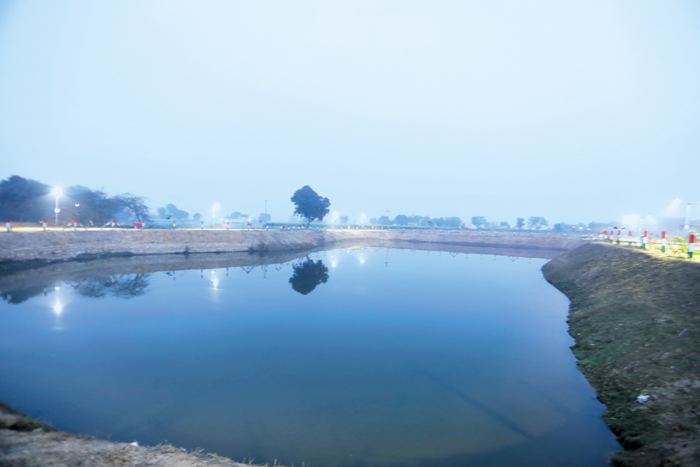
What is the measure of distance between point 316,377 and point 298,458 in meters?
3.58

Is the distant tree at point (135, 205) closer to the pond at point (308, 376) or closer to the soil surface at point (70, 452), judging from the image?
the pond at point (308, 376)

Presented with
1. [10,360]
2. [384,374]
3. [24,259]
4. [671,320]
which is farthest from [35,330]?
[671,320]

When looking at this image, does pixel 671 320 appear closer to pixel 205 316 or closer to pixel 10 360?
pixel 205 316

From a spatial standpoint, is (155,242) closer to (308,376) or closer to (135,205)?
(135,205)

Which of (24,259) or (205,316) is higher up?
(24,259)

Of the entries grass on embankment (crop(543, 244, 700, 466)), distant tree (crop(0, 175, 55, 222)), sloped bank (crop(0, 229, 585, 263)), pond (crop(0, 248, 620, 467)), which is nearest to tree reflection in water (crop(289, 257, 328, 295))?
pond (crop(0, 248, 620, 467))

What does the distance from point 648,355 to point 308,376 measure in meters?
10.5

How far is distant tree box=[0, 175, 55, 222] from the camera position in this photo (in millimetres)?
42278

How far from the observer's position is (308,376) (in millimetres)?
10297

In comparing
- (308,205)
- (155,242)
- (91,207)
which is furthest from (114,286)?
(308,205)

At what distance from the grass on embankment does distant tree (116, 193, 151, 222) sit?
206ft

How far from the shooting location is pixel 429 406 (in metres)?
8.79

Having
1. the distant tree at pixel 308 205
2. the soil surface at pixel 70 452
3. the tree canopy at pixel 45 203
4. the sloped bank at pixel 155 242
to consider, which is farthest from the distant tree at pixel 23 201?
the soil surface at pixel 70 452

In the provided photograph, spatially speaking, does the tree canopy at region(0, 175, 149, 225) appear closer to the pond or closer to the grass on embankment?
the pond
